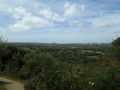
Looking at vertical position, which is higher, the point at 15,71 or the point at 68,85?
the point at 68,85

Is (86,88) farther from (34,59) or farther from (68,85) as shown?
(34,59)

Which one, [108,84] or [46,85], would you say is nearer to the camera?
[46,85]

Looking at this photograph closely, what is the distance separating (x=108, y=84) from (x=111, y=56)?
8587mm

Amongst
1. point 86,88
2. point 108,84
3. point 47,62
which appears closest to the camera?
point 86,88

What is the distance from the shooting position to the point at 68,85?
528 centimetres

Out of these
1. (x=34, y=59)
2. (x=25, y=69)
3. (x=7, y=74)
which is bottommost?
(x=7, y=74)

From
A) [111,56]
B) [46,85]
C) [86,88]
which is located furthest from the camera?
[111,56]

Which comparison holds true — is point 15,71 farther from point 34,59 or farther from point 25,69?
point 34,59

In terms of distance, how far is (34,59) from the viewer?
17.0m

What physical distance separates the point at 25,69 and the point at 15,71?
10.3 feet

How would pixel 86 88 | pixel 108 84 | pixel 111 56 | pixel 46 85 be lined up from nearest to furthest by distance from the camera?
pixel 86 88 < pixel 46 85 < pixel 108 84 < pixel 111 56

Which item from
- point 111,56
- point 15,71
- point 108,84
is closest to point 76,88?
point 108,84

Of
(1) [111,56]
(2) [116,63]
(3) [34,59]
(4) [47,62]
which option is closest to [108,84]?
(2) [116,63]

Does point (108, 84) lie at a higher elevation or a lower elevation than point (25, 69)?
higher
